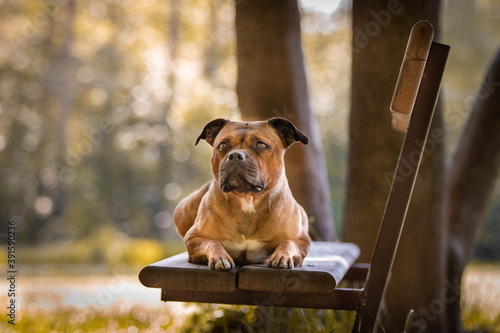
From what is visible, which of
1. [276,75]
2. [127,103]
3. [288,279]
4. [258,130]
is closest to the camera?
[288,279]

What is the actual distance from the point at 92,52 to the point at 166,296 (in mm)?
13236

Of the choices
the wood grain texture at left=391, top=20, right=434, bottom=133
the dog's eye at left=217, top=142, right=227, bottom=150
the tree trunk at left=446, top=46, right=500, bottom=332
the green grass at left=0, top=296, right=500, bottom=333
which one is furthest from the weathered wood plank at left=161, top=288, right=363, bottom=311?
the tree trunk at left=446, top=46, right=500, bottom=332

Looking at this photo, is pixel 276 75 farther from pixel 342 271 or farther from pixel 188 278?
pixel 188 278

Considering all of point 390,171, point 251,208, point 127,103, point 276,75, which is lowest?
point 251,208

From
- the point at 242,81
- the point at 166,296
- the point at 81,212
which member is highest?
the point at 242,81

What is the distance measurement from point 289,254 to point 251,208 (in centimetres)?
30

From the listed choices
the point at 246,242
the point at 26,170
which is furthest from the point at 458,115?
the point at 246,242

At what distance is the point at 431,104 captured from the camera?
2301mm

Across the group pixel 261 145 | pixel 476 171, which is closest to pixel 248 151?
pixel 261 145

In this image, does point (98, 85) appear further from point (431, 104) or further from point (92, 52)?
point (431, 104)

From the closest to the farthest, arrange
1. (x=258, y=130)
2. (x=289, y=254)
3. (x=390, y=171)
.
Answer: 1. (x=289, y=254)
2. (x=258, y=130)
3. (x=390, y=171)

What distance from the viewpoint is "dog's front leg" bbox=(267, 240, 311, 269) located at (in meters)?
2.21

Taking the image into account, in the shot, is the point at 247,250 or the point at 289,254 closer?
the point at 289,254

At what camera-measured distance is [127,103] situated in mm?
13812
